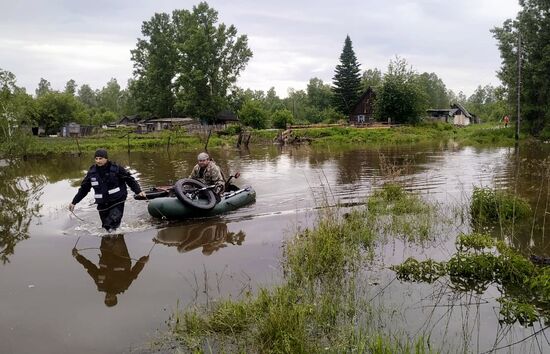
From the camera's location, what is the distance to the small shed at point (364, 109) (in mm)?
56719

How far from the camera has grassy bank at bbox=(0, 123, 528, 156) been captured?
36763 mm

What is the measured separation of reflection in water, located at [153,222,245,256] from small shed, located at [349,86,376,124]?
48.8 metres

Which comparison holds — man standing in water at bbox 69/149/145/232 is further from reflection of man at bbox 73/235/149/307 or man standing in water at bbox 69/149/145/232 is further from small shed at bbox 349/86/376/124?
small shed at bbox 349/86/376/124

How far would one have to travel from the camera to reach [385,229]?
27.5 feet

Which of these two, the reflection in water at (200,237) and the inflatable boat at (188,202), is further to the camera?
the inflatable boat at (188,202)

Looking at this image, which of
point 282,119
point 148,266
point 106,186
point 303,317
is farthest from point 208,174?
point 282,119

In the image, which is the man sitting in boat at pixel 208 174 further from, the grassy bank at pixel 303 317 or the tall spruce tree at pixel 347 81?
the tall spruce tree at pixel 347 81

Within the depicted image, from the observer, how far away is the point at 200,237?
9.10 meters

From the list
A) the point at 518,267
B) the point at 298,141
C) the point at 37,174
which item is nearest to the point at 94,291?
the point at 518,267

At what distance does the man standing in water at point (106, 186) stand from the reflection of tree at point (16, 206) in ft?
5.70

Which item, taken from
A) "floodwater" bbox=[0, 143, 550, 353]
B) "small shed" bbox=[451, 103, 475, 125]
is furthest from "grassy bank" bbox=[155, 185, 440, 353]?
"small shed" bbox=[451, 103, 475, 125]

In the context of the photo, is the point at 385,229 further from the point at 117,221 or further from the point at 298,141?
the point at 298,141

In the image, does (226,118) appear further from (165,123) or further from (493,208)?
(493,208)

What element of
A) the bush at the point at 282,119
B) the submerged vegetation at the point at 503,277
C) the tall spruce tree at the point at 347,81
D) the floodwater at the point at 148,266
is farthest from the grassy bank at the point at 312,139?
the submerged vegetation at the point at 503,277
